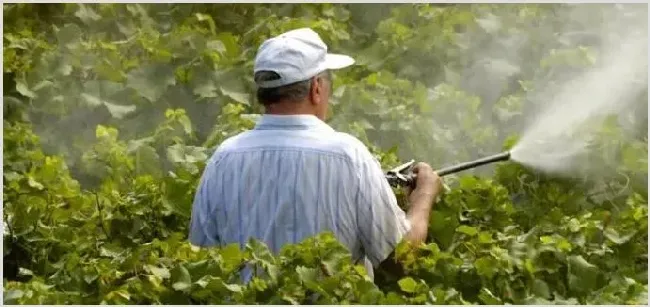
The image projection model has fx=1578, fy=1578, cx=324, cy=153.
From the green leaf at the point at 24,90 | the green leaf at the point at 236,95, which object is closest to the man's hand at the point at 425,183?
the green leaf at the point at 236,95

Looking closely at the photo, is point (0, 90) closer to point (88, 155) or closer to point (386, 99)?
point (88, 155)

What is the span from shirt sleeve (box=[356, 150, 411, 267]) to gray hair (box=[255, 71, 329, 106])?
225 millimetres

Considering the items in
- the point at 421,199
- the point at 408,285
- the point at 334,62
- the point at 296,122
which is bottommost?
the point at 408,285

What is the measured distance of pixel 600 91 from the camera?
5.64 meters

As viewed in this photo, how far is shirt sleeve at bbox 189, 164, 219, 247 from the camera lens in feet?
13.6

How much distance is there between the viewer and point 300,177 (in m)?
4.04

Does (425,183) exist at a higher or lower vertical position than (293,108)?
lower

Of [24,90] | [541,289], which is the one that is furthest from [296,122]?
[24,90]

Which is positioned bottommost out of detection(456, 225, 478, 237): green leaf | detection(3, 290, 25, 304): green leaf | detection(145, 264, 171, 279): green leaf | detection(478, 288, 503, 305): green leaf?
detection(478, 288, 503, 305): green leaf

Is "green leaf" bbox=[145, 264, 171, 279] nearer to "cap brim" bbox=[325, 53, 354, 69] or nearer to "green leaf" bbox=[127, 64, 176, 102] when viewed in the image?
"cap brim" bbox=[325, 53, 354, 69]

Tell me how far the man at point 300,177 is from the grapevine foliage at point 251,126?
14 cm

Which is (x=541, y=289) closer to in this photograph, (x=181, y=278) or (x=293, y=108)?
(x=293, y=108)

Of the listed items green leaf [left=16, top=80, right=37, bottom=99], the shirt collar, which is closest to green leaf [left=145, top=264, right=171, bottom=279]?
the shirt collar

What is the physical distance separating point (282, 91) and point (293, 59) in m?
0.09
